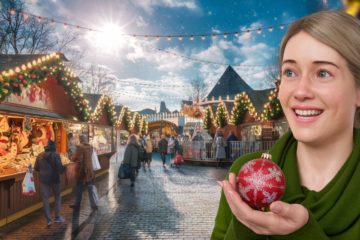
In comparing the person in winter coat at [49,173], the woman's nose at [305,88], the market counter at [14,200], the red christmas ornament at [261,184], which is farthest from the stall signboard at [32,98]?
the woman's nose at [305,88]

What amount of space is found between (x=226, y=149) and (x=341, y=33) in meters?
15.3

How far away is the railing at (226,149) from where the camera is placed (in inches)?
579

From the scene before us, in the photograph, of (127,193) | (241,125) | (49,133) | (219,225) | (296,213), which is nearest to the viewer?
(296,213)

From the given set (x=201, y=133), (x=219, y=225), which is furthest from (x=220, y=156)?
(x=219, y=225)

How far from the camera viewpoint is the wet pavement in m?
5.21

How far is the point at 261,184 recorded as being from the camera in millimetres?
952

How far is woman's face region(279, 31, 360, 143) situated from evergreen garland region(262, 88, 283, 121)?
1172cm

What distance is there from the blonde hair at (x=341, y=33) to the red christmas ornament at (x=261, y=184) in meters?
0.53

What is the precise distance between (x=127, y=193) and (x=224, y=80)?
34.5 metres

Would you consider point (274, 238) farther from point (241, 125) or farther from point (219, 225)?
point (241, 125)

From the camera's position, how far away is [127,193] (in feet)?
29.0

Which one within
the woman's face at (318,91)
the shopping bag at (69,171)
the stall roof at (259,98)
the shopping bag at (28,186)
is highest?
the stall roof at (259,98)

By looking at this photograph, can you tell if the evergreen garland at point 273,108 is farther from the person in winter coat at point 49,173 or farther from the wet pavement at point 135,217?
the person in winter coat at point 49,173

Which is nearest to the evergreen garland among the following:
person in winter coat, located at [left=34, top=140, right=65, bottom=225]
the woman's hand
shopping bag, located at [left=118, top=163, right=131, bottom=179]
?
shopping bag, located at [left=118, top=163, right=131, bottom=179]
